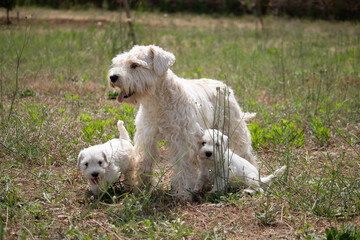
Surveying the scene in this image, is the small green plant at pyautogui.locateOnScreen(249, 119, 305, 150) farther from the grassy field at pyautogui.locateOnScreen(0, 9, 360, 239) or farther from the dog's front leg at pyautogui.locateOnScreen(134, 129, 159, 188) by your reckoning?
the dog's front leg at pyautogui.locateOnScreen(134, 129, 159, 188)

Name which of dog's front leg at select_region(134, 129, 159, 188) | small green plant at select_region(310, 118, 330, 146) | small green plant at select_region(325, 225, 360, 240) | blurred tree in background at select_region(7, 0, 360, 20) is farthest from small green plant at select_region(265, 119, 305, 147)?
blurred tree in background at select_region(7, 0, 360, 20)

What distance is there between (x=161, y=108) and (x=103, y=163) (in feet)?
2.99

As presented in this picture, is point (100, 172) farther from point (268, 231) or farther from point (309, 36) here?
point (309, 36)

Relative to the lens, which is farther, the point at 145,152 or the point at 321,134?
the point at 321,134

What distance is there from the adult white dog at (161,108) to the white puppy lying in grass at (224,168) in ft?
0.45

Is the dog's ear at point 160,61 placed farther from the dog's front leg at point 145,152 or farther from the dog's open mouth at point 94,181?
the dog's open mouth at point 94,181

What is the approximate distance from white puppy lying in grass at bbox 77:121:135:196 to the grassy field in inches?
7.8

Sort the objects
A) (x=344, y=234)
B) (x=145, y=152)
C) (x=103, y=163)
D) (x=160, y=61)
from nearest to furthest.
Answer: (x=344, y=234) → (x=103, y=163) → (x=160, y=61) → (x=145, y=152)

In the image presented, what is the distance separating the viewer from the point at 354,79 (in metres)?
8.70

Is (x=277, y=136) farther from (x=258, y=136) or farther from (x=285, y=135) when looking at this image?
(x=258, y=136)

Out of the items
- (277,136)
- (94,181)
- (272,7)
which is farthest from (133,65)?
(272,7)

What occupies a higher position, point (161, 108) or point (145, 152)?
point (161, 108)

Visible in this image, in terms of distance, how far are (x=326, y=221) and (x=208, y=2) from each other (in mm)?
20504

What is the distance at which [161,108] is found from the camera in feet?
14.2
